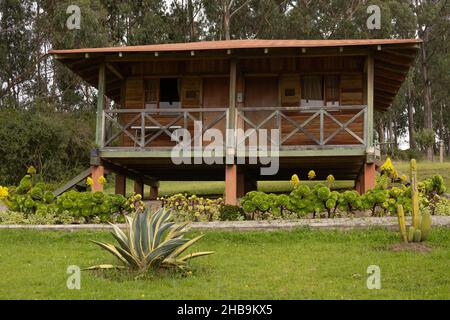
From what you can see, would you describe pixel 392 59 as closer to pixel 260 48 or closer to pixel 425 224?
pixel 260 48

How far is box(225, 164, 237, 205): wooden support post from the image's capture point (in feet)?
47.4

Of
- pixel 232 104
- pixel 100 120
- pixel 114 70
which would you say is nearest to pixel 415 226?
pixel 232 104

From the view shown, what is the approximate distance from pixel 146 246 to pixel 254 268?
1541 millimetres

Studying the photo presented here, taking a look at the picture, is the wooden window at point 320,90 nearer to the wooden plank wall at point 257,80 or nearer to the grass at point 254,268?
the wooden plank wall at point 257,80

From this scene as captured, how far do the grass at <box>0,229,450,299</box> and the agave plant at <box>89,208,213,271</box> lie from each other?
22cm

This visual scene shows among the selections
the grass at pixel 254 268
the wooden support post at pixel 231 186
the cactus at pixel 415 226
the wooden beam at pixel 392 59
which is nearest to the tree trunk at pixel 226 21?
the wooden beam at pixel 392 59

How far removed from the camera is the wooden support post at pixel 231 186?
47.4 feet

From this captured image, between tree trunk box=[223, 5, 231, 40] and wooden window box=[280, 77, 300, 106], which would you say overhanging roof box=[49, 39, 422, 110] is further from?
tree trunk box=[223, 5, 231, 40]

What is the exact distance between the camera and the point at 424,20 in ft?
130

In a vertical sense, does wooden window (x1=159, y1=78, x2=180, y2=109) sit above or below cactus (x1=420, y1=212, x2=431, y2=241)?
above

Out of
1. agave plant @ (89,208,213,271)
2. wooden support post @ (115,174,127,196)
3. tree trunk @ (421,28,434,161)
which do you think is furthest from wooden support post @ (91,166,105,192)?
tree trunk @ (421,28,434,161)

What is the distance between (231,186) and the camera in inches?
574
